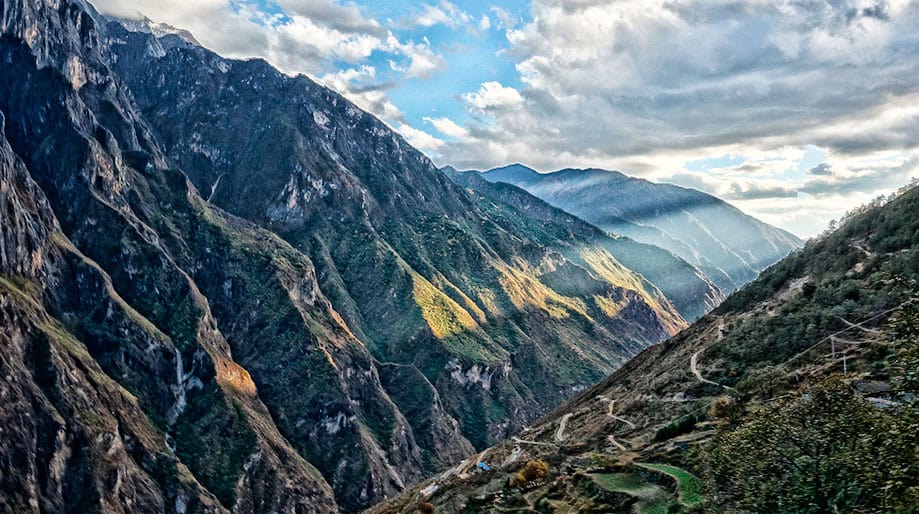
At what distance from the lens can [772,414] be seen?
22.5 metres

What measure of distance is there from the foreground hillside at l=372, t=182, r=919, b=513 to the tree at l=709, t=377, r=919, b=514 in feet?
0.14

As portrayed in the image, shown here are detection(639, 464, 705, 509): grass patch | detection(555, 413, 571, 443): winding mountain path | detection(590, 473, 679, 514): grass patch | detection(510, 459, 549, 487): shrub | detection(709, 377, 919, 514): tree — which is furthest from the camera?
detection(555, 413, 571, 443): winding mountain path

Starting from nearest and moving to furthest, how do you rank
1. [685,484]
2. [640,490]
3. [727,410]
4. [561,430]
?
[685,484] < [640,490] < [727,410] < [561,430]

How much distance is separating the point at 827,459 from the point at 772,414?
2807 millimetres

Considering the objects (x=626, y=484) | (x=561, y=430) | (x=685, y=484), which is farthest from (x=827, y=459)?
(x=561, y=430)

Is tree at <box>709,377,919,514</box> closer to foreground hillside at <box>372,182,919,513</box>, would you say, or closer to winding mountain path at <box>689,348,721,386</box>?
foreground hillside at <box>372,182,919,513</box>

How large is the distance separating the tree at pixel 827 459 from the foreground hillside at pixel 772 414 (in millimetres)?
43

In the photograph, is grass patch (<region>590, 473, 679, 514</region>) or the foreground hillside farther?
grass patch (<region>590, 473, 679, 514</region>)

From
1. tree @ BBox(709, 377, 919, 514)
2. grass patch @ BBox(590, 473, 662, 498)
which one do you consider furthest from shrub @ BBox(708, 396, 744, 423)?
tree @ BBox(709, 377, 919, 514)

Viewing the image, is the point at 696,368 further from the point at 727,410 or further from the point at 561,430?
the point at 727,410

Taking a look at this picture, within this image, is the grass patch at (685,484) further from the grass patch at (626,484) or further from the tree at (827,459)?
the tree at (827,459)

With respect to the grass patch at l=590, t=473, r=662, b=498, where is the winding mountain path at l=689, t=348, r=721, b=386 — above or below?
above

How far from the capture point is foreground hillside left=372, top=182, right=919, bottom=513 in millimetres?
19453

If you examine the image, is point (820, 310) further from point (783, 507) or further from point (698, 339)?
point (783, 507)
